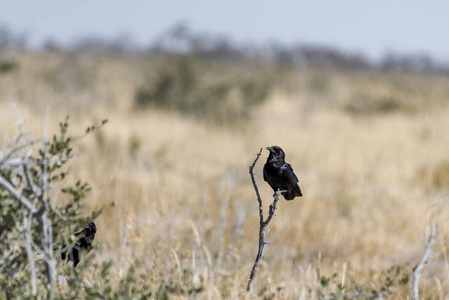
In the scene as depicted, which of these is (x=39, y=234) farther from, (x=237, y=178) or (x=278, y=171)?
(x=237, y=178)

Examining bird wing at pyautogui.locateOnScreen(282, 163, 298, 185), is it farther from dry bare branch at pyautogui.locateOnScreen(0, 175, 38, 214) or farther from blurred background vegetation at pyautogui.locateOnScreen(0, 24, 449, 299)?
dry bare branch at pyautogui.locateOnScreen(0, 175, 38, 214)

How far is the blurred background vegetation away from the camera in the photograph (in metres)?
2.61

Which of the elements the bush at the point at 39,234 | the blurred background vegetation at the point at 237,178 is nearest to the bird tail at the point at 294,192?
the blurred background vegetation at the point at 237,178

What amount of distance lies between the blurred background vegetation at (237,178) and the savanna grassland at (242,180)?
0.02 meters

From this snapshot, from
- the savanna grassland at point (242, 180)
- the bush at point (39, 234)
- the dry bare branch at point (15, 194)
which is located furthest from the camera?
the savanna grassland at point (242, 180)

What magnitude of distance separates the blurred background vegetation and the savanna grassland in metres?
0.02

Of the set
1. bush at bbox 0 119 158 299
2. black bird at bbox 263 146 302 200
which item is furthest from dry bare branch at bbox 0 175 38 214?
black bird at bbox 263 146 302 200

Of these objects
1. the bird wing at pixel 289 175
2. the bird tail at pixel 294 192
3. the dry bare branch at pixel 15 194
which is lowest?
the dry bare branch at pixel 15 194

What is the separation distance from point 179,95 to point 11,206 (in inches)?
420

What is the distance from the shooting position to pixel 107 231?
4.39 meters

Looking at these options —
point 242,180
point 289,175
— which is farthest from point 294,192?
point 242,180

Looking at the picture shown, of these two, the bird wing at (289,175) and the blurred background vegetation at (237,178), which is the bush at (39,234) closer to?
the blurred background vegetation at (237,178)

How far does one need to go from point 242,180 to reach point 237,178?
0.24ft

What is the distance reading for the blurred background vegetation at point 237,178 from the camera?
2609 mm
